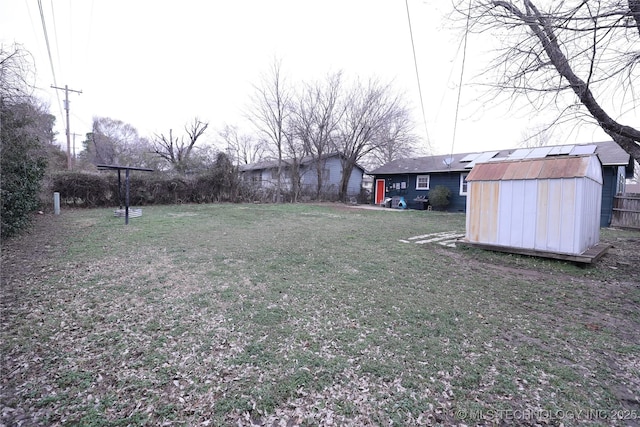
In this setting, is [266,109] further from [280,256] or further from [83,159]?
[83,159]

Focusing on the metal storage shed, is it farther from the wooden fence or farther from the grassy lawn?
the wooden fence

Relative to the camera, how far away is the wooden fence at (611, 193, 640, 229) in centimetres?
972

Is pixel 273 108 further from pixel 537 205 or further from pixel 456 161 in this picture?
pixel 537 205

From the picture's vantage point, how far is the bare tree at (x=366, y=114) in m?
17.3

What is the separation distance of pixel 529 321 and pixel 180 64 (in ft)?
49.4

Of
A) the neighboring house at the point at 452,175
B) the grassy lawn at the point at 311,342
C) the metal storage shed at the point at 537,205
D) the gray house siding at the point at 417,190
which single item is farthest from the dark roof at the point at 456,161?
the grassy lawn at the point at 311,342

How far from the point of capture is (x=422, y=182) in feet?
54.2

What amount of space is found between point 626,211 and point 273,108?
54.1 ft

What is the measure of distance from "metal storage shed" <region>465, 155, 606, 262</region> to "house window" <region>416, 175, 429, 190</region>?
33.8 ft

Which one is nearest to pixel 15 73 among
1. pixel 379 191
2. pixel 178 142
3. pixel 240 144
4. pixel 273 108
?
pixel 273 108

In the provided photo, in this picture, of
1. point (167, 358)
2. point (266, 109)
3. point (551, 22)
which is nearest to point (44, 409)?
point (167, 358)

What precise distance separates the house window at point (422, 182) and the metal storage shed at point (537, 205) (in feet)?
33.8

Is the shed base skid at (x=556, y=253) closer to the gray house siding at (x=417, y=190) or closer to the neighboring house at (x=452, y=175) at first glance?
the neighboring house at (x=452, y=175)

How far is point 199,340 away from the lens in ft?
7.88
